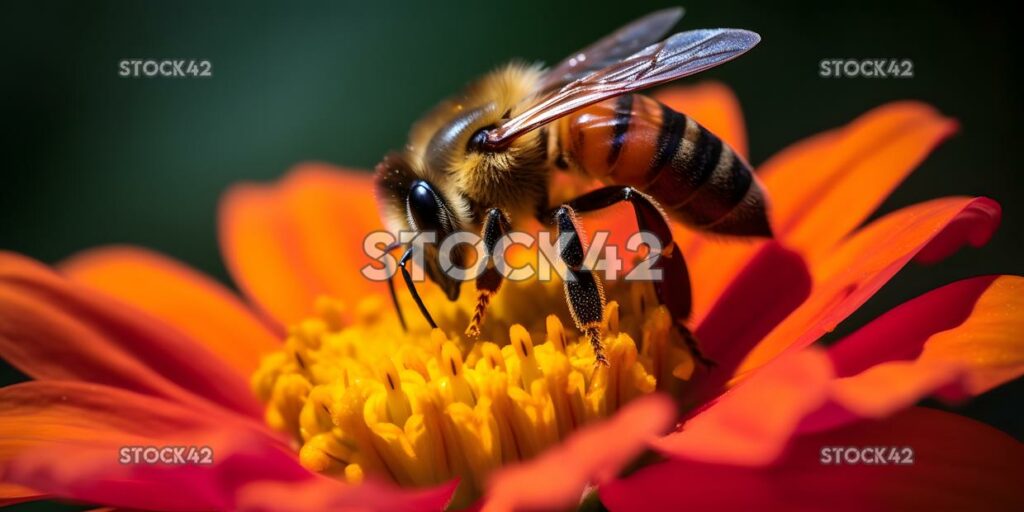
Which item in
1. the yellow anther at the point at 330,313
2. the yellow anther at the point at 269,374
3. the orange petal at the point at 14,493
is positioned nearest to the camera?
the orange petal at the point at 14,493

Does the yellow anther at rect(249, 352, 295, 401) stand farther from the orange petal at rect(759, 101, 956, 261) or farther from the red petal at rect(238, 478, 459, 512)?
the orange petal at rect(759, 101, 956, 261)

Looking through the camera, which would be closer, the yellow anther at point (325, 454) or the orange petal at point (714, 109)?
the yellow anther at point (325, 454)

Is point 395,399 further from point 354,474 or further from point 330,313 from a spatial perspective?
point 330,313

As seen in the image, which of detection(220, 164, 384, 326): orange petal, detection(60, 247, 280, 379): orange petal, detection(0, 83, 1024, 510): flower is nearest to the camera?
detection(0, 83, 1024, 510): flower

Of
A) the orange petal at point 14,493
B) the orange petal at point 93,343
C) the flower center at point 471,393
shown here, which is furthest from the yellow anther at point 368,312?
the orange petal at point 14,493

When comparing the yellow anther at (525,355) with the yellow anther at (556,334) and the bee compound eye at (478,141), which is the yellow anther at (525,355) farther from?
the bee compound eye at (478,141)

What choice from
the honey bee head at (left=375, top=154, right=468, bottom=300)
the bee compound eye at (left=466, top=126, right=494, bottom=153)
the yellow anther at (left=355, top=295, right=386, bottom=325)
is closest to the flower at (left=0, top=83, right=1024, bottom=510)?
the yellow anther at (left=355, top=295, right=386, bottom=325)

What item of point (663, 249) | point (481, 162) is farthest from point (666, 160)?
point (481, 162)

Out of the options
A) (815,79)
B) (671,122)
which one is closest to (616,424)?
(671,122)
